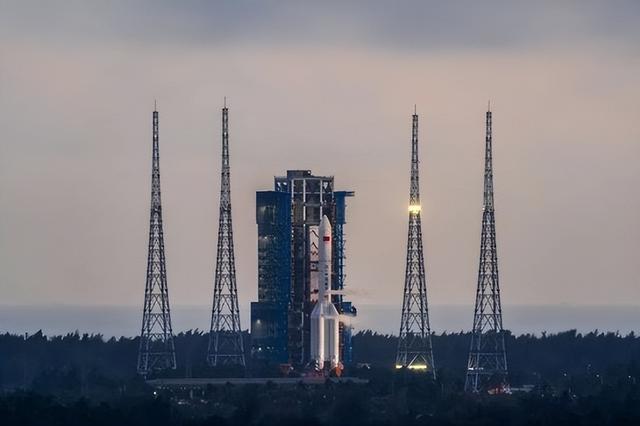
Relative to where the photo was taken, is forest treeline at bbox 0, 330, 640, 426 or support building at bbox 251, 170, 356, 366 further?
support building at bbox 251, 170, 356, 366

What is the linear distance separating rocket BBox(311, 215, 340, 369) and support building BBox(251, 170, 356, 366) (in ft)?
3.75

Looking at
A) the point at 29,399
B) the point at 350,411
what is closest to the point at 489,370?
the point at 350,411

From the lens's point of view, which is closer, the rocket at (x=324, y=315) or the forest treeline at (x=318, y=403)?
the forest treeline at (x=318, y=403)

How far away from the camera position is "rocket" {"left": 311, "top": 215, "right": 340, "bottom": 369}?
164 meters

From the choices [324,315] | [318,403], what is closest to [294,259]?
[324,315]

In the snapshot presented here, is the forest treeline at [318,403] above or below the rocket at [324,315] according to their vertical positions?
below

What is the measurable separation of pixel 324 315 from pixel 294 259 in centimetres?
437

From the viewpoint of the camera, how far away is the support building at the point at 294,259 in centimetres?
16688

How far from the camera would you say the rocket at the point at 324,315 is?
164 m

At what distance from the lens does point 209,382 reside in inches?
6491

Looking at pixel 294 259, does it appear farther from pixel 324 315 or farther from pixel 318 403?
pixel 318 403

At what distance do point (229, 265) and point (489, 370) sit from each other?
67.6ft

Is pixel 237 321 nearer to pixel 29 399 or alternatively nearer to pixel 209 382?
pixel 209 382

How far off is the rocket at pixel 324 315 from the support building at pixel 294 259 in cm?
114
